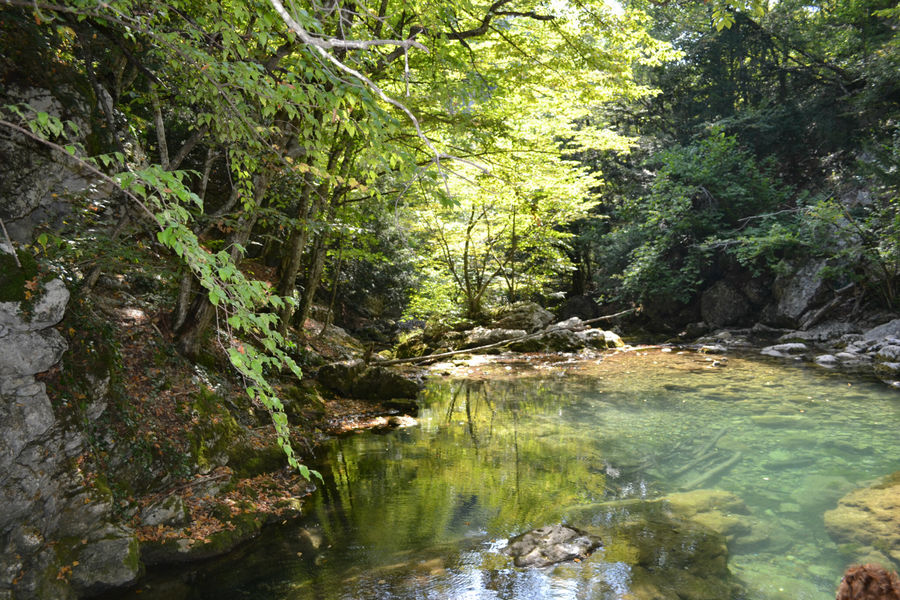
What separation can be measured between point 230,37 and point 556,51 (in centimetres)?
694

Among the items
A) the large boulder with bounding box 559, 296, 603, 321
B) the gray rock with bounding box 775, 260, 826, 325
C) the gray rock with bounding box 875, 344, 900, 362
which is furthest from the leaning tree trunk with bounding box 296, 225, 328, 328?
the large boulder with bounding box 559, 296, 603, 321

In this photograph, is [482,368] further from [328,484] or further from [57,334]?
[57,334]

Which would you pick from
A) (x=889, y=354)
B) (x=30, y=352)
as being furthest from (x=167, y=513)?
(x=889, y=354)

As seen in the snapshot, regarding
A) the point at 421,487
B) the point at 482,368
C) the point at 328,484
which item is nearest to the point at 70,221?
the point at 328,484

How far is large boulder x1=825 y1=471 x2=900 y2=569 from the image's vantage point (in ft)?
14.9

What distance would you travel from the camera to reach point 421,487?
6.37 m

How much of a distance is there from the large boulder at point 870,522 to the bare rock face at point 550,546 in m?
2.41

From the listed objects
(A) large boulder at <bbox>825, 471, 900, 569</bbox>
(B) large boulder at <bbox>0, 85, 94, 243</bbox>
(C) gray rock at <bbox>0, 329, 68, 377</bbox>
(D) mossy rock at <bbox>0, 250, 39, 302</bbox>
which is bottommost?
(A) large boulder at <bbox>825, 471, 900, 569</bbox>

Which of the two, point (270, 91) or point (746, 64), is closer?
point (270, 91)

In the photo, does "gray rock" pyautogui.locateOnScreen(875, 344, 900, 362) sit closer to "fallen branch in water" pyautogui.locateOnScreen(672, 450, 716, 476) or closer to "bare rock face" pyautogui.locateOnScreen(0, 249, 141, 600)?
"fallen branch in water" pyautogui.locateOnScreen(672, 450, 716, 476)

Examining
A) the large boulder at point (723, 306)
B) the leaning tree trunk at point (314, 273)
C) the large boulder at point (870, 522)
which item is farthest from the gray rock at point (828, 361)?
the leaning tree trunk at point (314, 273)

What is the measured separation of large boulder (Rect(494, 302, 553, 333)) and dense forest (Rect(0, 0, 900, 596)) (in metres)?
1.19

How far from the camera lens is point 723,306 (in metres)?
20.8

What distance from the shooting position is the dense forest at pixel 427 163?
3779 millimetres
